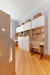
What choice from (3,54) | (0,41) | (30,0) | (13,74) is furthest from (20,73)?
(30,0)

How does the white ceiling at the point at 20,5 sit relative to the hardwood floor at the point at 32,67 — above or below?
above

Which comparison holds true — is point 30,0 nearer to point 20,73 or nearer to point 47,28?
point 47,28

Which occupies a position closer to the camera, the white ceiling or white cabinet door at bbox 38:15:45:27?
white cabinet door at bbox 38:15:45:27

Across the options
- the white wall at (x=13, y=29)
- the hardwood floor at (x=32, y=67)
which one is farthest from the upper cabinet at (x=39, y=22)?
the white wall at (x=13, y=29)

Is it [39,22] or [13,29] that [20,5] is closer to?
[39,22]

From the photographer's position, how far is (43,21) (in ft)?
8.77

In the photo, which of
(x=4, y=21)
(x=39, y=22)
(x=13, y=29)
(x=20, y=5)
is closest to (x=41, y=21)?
(x=39, y=22)

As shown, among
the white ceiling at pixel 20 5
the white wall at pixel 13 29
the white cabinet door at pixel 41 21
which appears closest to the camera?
the white cabinet door at pixel 41 21

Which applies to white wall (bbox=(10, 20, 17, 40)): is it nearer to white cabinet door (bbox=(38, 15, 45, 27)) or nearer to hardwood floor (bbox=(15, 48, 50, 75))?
white cabinet door (bbox=(38, 15, 45, 27))

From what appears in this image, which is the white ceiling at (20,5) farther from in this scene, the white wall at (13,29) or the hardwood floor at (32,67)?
the hardwood floor at (32,67)

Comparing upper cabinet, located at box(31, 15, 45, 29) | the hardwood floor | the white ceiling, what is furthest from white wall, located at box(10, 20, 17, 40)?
the hardwood floor

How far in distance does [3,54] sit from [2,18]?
0.87m

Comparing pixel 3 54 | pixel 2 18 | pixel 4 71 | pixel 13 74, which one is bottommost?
pixel 13 74

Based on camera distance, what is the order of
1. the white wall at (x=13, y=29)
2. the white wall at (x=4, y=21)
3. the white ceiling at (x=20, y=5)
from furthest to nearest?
the white wall at (x=13, y=29) → the white ceiling at (x=20, y=5) → the white wall at (x=4, y=21)
